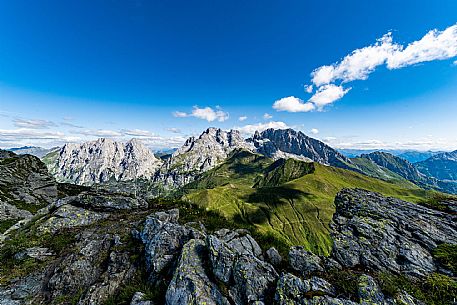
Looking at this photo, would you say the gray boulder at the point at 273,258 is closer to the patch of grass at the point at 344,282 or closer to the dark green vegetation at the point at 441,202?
the patch of grass at the point at 344,282

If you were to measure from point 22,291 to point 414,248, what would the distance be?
106 feet

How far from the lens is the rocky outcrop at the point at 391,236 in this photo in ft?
54.0

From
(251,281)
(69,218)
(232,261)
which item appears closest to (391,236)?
(251,281)

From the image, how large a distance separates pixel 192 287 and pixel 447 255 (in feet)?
64.3

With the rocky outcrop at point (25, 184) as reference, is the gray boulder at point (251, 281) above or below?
above

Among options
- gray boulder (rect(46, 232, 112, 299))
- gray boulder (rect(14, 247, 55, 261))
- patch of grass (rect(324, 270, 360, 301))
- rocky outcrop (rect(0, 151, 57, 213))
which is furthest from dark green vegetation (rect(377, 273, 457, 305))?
rocky outcrop (rect(0, 151, 57, 213))

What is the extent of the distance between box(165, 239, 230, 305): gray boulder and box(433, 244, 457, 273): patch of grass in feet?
54.5

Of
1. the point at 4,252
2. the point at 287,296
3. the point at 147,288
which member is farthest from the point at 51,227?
the point at 287,296

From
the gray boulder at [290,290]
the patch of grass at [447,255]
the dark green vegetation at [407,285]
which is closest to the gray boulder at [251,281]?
the gray boulder at [290,290]

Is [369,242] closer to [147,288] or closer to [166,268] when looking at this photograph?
[166,268]

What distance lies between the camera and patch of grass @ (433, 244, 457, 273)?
15.4 metres

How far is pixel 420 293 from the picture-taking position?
1276 centimetres

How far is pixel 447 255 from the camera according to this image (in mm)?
16203

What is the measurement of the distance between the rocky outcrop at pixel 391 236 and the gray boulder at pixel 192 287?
1068 centimetres
